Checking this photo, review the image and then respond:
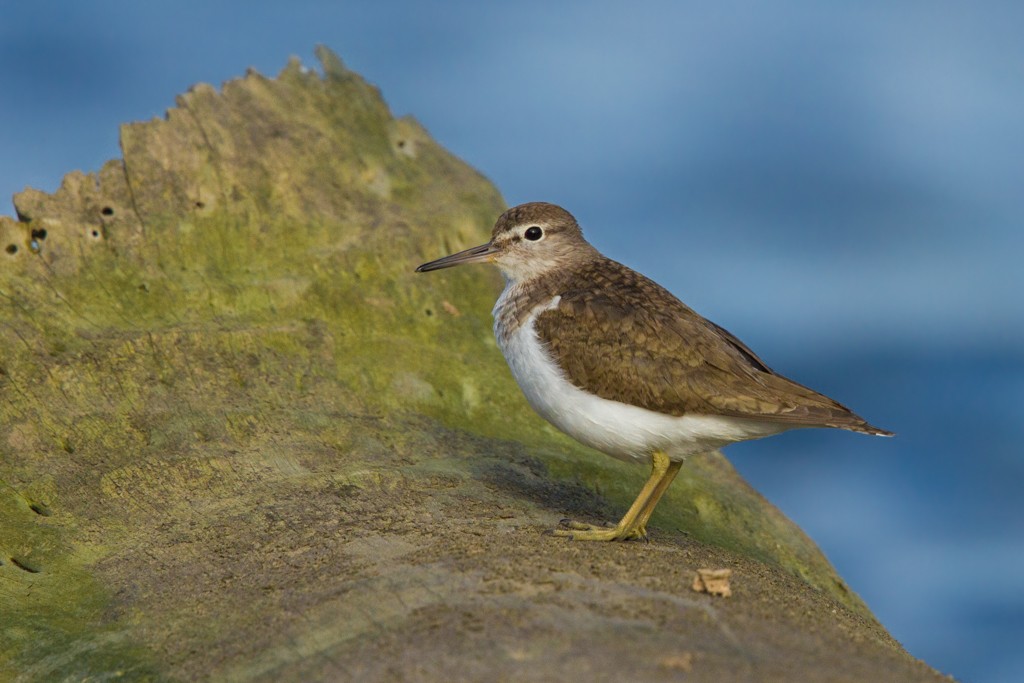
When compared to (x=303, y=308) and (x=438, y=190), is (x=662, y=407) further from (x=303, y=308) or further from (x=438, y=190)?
(x=438, y=190)

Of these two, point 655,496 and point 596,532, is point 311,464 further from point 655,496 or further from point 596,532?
point 655,496

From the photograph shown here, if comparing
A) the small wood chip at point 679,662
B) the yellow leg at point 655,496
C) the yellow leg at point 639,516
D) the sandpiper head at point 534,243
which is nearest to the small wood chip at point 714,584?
the small wood chip at point 679,662

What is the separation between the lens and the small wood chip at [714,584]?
20.2ft

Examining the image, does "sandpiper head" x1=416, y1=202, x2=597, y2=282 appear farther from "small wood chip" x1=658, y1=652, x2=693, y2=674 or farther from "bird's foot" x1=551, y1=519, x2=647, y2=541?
"small wood chip" x1=658, y1=652, x2=693, y2=674

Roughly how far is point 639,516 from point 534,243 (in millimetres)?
2540

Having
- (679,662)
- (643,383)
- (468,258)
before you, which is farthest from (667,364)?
(679,662)

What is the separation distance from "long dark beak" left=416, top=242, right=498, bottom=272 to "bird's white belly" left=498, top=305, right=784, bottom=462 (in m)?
1.43

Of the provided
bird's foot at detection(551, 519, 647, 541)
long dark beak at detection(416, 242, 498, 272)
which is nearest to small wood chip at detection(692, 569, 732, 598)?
bird's foot at detection(551, 519, 647, 541)

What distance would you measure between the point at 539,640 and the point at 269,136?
763 centimetres

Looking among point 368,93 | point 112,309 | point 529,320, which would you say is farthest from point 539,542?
point 368,93

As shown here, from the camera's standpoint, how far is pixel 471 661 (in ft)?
17.1

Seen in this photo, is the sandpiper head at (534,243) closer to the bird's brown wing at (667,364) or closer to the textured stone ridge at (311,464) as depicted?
the bird's brown wing at (667,364)

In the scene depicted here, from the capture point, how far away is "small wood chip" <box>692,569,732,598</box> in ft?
20.2

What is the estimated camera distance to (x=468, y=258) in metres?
9.67
